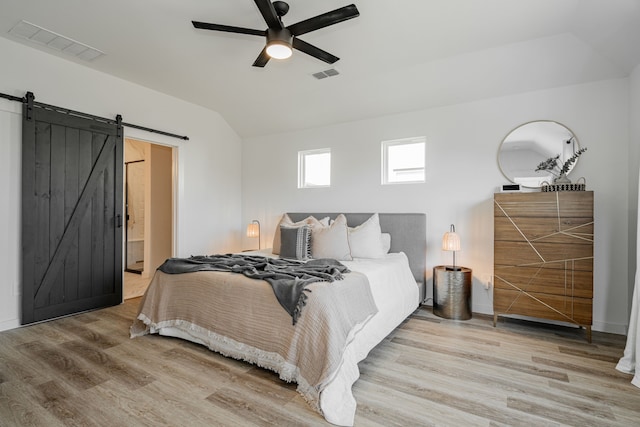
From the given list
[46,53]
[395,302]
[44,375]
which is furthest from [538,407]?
[46,53]

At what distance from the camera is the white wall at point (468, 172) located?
3197 millimetres

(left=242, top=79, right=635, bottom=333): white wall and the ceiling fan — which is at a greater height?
the ceiling fan

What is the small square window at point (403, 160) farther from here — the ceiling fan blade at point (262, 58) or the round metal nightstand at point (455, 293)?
the ceiling fan blade at point (262, 58)

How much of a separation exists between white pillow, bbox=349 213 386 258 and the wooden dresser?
1.23 metres

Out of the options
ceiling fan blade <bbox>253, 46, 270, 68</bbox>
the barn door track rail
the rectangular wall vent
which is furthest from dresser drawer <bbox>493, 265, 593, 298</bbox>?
the rectangular wall vent

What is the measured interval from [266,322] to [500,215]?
257 centimetres

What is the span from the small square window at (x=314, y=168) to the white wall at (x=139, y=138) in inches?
51.5

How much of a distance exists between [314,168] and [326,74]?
5.53 ft

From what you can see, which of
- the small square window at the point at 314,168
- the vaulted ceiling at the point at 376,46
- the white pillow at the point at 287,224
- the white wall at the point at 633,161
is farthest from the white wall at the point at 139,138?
the white wall at the point at 633,161

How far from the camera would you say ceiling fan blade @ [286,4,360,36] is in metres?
2.22

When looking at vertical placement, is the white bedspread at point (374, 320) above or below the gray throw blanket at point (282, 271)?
below

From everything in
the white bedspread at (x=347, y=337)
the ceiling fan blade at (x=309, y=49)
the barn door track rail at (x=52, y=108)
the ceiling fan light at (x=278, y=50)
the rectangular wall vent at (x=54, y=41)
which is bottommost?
the white bedspread at (x=347, y=337)

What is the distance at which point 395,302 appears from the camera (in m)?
3.13

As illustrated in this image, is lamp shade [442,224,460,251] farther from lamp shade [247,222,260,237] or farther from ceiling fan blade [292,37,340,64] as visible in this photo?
lamp shade [247,222,260,237]
